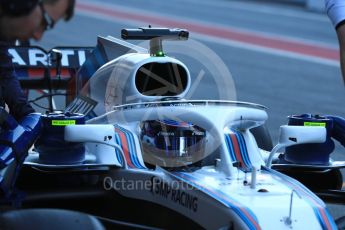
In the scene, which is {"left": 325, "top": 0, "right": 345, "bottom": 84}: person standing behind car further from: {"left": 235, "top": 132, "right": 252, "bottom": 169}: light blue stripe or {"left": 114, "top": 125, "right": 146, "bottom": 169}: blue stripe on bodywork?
{"left": 114, "top": 125, "right": 146, "bottom": 169}: blue stripe on bodywork

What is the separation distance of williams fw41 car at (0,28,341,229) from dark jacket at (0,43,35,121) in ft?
0.99

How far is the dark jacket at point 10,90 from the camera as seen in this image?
17.9ft

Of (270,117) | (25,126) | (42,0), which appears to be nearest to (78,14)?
(270,117)

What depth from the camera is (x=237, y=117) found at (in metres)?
4.83

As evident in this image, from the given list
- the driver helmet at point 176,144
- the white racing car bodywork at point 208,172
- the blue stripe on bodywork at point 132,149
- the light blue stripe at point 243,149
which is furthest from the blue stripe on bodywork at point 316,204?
the blue stripe on bodywork at point 132,149

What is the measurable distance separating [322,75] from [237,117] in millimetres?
9306

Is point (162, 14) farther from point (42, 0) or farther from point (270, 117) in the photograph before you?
point (42, 0)

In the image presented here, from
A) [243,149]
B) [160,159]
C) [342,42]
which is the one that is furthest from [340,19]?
[160,159]

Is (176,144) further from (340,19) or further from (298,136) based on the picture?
(340,19)

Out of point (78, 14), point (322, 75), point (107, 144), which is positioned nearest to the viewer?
point (107, 144)

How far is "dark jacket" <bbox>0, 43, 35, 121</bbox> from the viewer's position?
5.45 metres

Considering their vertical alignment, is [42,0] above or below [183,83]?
above

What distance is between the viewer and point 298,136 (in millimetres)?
4926

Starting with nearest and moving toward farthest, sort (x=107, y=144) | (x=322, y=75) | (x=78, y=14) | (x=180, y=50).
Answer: (x=107, y=144)
(x=180, y=50)
(x=322, y=75)
(x=78, y=14)
